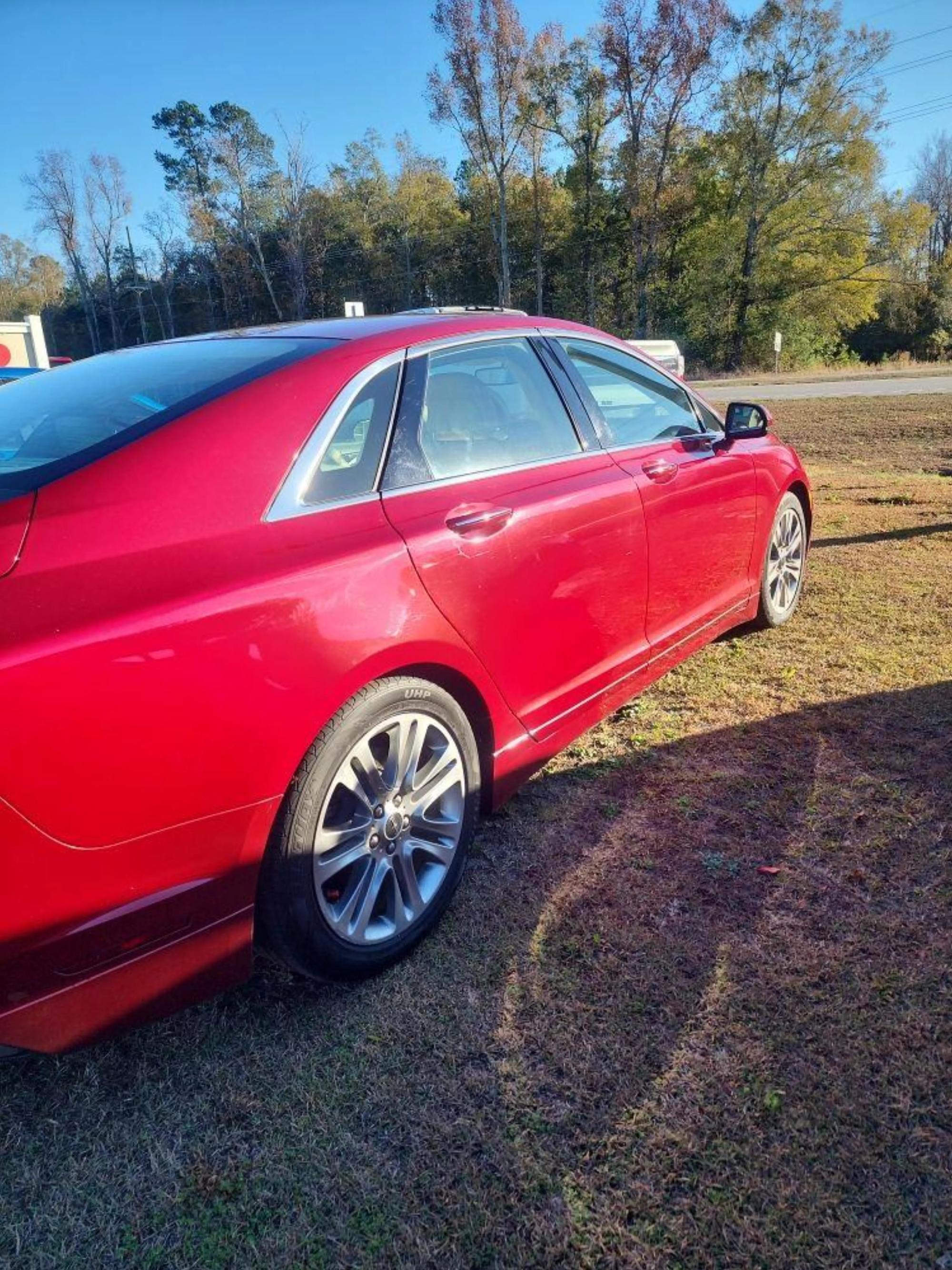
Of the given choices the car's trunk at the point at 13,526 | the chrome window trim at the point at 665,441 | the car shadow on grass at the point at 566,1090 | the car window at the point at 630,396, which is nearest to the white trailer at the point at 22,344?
the car window at the point at 630,396

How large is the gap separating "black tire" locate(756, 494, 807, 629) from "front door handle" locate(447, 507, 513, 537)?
218cm

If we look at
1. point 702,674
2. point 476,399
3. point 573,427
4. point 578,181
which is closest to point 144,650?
point 476,399

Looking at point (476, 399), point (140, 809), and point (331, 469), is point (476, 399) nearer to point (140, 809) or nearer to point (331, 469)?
point (331, 469)

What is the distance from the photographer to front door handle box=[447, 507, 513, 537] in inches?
90.3

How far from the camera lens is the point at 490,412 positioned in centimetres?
271

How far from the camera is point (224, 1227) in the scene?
159 cm

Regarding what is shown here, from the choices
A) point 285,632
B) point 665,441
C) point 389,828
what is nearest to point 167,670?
point 285,632

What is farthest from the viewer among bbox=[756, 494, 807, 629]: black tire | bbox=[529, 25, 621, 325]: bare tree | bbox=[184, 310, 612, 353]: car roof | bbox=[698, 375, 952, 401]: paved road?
bbox=[529, 25, 621, 325]: bare tree

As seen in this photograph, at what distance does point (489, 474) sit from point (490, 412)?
0.93ft

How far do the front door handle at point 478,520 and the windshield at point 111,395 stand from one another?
0.59 meters

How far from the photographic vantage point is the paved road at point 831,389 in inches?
773

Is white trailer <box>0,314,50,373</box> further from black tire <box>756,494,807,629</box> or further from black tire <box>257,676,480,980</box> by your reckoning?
black tire <box>257,676,480,980</box>

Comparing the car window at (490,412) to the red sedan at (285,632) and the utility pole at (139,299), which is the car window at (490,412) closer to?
the red sedan at (285,632)

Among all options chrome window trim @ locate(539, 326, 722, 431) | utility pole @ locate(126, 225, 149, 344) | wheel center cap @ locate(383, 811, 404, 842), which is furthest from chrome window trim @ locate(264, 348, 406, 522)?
utility pole @ locate(126, 225, 149, 344)
